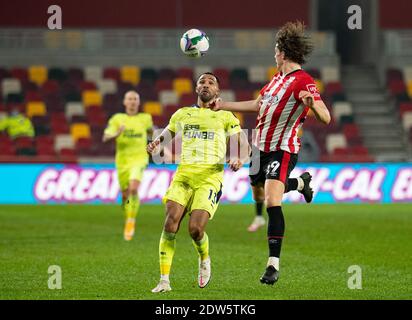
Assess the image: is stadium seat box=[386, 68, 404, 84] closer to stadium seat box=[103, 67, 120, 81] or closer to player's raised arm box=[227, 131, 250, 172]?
stadium seat box=[103, 67, 120, 81]

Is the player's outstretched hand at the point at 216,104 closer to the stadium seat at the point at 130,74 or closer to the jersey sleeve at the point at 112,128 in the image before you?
the jersey sleeve at the point at 112,128

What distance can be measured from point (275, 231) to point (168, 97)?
65.8 ft

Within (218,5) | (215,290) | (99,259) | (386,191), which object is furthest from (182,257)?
(218,5)

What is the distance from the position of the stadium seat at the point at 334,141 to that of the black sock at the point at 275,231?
1865cm

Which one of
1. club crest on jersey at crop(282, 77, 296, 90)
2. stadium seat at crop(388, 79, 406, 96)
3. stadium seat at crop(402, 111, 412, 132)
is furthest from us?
stadium seat at crop(388, 79, 406, 96)

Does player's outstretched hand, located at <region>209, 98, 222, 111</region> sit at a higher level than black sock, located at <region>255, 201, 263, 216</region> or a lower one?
higher

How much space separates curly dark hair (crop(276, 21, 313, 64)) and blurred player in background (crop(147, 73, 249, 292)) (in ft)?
2.47

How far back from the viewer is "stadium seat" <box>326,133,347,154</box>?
2822 cm

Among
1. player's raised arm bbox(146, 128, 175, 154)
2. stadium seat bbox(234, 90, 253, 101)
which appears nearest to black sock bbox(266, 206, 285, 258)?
player's raised arm bbox(146, 128, 175, 154)

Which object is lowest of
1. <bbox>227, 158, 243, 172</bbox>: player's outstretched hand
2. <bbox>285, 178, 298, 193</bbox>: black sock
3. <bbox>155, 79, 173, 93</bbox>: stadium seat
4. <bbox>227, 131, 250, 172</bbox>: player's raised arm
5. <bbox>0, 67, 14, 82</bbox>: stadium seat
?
<bbox>285, 178, 298, 193</bbox>: black sock

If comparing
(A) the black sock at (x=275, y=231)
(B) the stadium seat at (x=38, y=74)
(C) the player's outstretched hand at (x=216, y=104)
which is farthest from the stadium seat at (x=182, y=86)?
(C) the player's outstretched hand at (x=216, y=104)

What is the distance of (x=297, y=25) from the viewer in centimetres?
998

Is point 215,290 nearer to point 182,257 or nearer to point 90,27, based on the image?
point 182,257

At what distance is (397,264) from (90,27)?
21150mm
